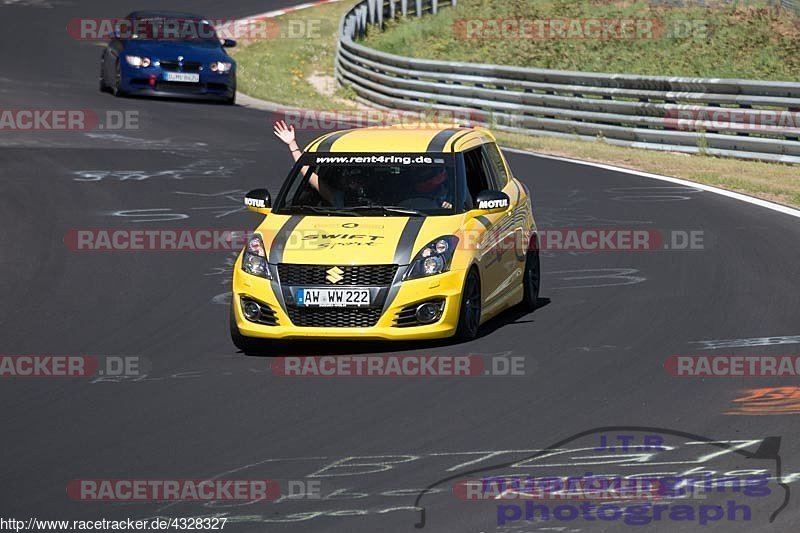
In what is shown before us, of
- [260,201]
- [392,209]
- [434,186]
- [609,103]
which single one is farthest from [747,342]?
[609,103]

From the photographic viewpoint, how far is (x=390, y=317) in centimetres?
1092

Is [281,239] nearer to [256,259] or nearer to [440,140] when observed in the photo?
[256,259]

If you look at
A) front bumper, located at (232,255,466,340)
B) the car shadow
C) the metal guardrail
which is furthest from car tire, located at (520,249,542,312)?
the metal guardrail

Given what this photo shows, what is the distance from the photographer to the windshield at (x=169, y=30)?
28.8 m

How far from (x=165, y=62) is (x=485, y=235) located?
17.6 m

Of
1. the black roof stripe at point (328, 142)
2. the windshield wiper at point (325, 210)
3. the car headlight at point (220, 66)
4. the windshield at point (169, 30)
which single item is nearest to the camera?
the windshield wiper at point (325, 210)

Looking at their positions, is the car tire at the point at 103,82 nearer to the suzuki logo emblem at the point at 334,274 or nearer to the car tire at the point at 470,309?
the car tire at the point at 470,309

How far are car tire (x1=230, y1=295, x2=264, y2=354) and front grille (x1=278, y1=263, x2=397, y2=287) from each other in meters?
0.47

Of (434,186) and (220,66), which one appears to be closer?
(434,186)

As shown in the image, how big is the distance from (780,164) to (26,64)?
1829 centimetres

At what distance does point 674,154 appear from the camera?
23.9 metres

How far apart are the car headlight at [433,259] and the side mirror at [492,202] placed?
2.06 ft

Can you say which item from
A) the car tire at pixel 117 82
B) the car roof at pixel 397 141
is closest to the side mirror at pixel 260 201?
the car roof at pixel 397 141

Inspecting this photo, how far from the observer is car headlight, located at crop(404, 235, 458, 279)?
36.2ft
